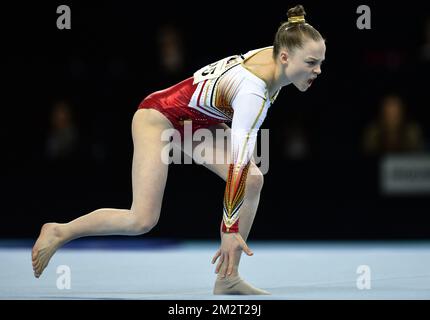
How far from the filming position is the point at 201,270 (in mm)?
5645

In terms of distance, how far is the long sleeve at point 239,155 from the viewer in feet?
13.2

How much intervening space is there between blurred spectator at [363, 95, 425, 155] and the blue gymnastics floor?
0.85m

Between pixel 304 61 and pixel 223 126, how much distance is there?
2.35 feet

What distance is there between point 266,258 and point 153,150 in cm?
231

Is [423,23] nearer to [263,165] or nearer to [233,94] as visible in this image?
[263,165]

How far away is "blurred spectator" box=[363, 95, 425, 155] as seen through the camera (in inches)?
301

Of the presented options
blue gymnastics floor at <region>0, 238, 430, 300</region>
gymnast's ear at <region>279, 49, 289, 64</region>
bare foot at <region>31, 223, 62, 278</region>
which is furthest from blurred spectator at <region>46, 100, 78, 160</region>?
gymnast's ear at <region>279, 49, 289, 64</region>

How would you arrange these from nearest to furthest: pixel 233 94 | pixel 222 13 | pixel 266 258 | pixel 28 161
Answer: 1. pixel 233 94
2. pixel 266 258
3. pixel 28 161
4. pixel 222 13

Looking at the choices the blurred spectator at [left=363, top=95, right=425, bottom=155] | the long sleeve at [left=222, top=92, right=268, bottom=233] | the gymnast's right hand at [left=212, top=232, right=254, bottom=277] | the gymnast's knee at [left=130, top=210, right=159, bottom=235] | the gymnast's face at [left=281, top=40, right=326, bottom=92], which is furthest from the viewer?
the blurred spectator at [left=363, top=95, right=425, bottom=155]

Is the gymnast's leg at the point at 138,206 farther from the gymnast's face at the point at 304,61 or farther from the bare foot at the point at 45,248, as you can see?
the gymnast's face at the point at 304,61

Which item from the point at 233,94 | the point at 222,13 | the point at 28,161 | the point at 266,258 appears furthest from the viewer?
the point at 222,13

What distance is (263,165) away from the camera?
22.3 ft

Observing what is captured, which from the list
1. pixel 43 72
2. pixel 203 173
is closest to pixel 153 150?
pixel 203 173

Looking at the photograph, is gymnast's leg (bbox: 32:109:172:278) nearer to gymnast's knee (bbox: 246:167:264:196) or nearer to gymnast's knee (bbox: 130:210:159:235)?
gymnast's knee (bbox: 130:210:159:235)
